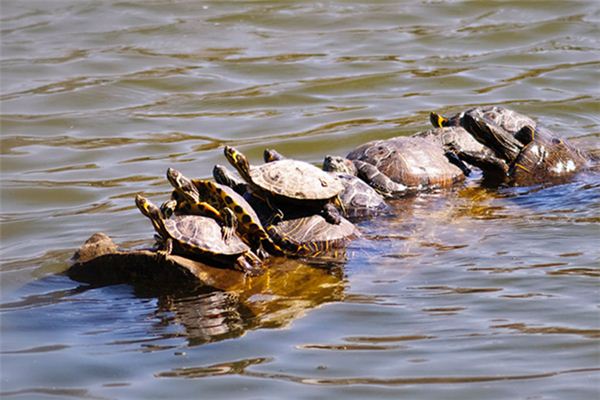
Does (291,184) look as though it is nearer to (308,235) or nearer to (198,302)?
(308,235)

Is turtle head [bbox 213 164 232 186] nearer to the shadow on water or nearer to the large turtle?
the shadow on water

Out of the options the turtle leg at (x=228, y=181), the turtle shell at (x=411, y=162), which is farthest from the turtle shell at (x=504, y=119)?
the turtle leg at (x=228, y=181)

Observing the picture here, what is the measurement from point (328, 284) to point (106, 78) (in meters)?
6.40

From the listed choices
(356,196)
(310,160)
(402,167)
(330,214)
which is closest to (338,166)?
(356,196)

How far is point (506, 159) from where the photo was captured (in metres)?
7.60

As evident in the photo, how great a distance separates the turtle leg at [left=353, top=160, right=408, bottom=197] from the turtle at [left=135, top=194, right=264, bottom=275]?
1683 mm

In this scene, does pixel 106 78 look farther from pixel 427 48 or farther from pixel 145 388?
pixel 145 388

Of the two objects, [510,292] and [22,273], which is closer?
[510,292]

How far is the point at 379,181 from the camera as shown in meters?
7.09

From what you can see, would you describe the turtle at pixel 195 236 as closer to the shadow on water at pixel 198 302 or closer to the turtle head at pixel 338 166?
the shadow on water at pixel 198 302

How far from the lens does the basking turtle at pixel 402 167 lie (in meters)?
7.12

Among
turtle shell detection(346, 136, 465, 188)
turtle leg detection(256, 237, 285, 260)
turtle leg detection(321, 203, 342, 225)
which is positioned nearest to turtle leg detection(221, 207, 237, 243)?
turtle leg detection(256, 237, 285, 260)

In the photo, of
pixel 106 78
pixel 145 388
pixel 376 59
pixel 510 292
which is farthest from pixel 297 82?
pixel 145 388

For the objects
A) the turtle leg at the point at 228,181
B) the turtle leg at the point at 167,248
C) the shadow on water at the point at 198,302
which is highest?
the turtle leg at the point at 228,181
